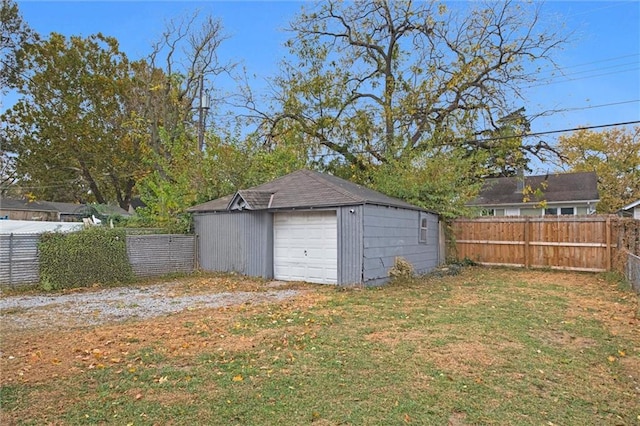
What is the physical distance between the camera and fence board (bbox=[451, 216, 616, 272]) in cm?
1283

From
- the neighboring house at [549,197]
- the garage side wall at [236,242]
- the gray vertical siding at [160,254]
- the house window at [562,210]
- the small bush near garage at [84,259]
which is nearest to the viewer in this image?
the small bush near garage at [84,259]

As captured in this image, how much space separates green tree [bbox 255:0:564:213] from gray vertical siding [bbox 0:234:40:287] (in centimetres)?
1172

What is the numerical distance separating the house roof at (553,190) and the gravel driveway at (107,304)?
17.6 meters

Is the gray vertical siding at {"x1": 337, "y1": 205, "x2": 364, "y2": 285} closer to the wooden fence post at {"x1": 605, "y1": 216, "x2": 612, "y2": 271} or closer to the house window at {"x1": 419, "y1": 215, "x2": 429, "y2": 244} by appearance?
the house window at {"x1": 419, "y1": 215, "x2": 429, "y2": 244}

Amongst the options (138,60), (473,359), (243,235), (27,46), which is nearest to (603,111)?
(243,235)

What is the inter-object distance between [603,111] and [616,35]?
3.85 m

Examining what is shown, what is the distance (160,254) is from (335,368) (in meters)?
9.03

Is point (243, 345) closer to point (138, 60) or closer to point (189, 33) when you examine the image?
point (189, 33)

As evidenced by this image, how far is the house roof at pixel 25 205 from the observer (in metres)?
32.2

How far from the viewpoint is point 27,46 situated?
25.5m

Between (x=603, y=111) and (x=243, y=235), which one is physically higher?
(x=603, y=111)

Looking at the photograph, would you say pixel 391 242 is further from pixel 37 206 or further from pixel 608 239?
pixel 37 206

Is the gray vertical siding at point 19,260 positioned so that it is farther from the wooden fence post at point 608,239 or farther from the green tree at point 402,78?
the wooden fence post at point 608,239

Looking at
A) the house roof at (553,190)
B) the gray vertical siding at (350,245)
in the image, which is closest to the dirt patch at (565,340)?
the gray vertical siding at (350,245)
